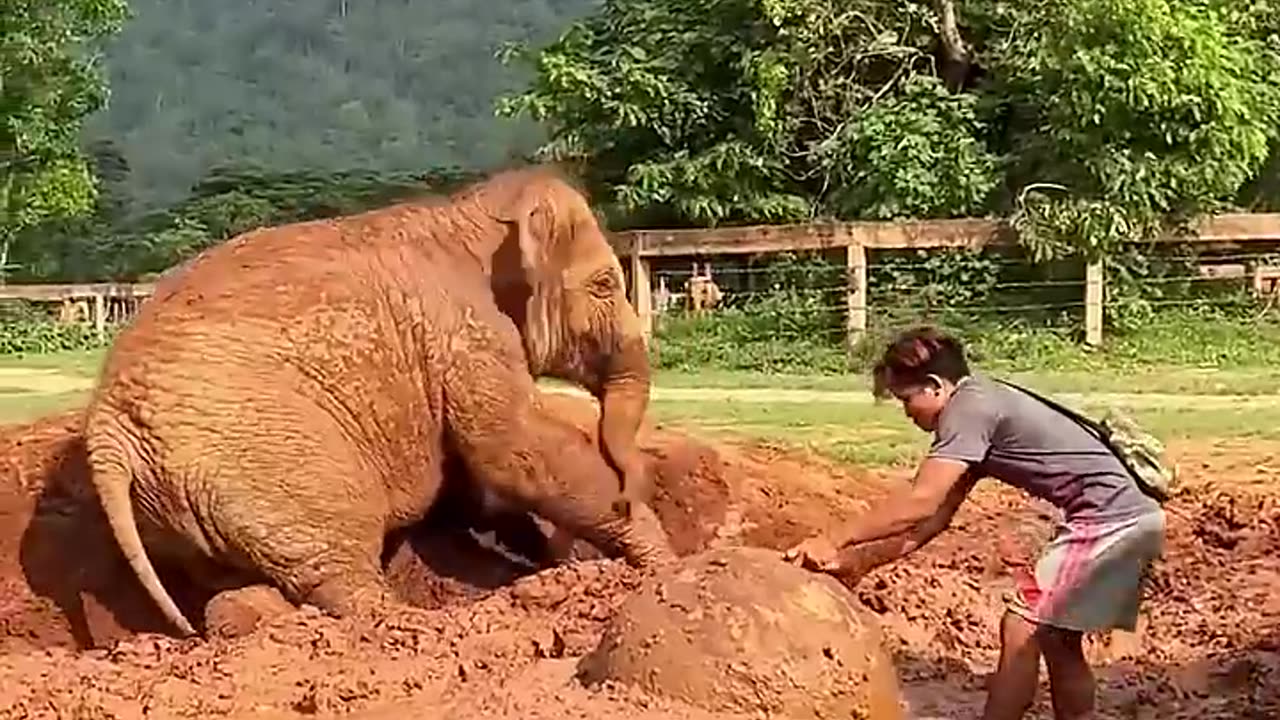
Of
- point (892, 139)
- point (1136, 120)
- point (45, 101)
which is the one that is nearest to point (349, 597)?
point (1136, 120)

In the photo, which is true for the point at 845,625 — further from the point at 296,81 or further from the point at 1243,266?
the point at 296,81

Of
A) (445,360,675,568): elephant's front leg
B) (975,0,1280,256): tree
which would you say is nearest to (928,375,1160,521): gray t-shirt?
(445,360,675,568): elephant's front leg

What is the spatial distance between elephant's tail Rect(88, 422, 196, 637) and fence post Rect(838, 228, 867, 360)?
593 inches

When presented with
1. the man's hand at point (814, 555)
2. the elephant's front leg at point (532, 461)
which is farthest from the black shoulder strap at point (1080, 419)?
the elephant's front leg at point (532, 461)

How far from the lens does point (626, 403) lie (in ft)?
32.0

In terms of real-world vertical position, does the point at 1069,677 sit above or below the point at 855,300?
above

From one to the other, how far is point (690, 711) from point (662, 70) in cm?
2362

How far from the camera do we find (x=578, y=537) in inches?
363

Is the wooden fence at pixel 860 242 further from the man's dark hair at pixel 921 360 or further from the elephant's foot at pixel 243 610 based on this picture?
the man's dark hair at pixel 921 360

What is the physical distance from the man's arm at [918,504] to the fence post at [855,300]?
1626 centimetres

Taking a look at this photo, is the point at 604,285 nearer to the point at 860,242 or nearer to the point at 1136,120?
the point at 860,242

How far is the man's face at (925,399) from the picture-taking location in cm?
633

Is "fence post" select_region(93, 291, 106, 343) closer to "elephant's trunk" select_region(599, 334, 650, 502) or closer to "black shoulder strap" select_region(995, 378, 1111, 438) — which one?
"elephant's trunk" select_region(599, 334, 650, 502)

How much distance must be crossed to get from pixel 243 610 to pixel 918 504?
3022 mm
